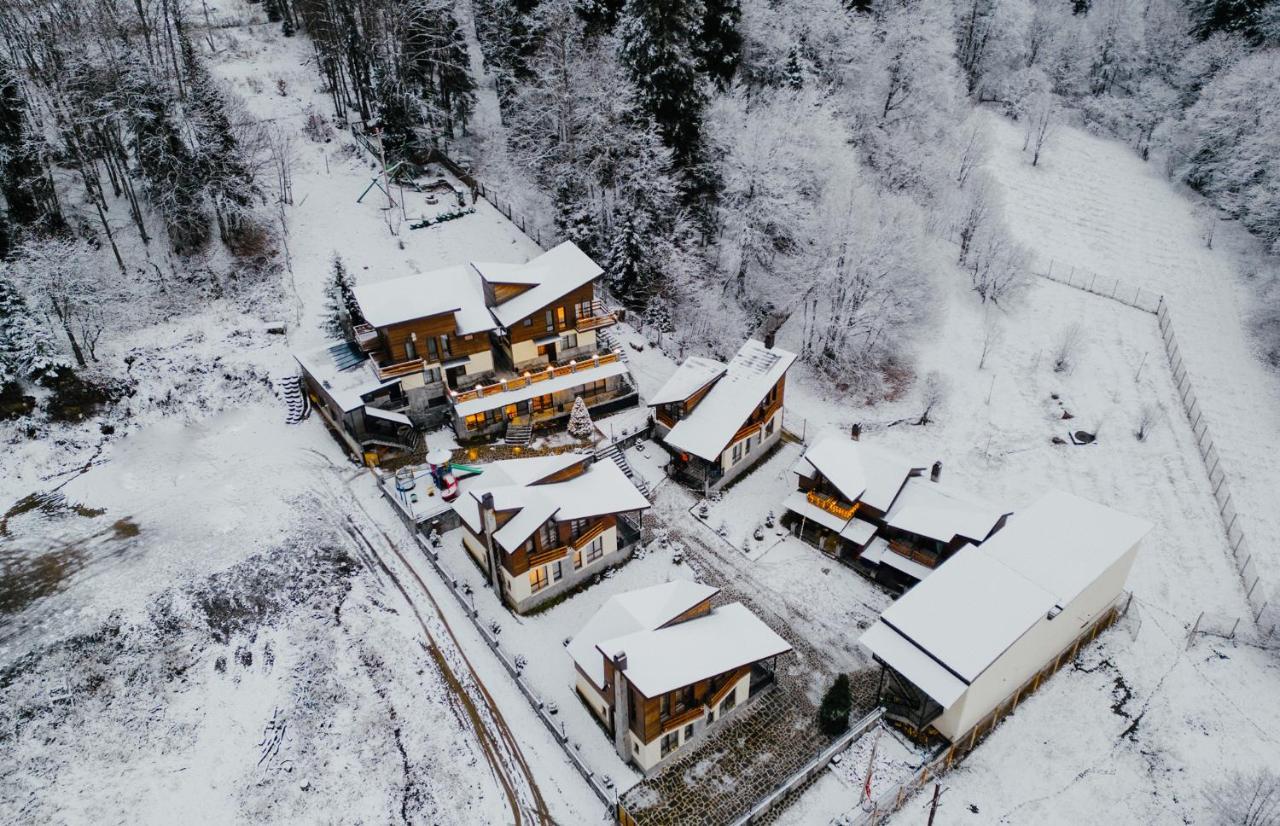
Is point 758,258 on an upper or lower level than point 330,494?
upper

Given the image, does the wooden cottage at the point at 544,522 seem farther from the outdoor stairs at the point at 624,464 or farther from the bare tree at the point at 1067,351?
the bare tree at the point at 1067,351

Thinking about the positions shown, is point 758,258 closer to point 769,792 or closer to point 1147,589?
point 1147,589

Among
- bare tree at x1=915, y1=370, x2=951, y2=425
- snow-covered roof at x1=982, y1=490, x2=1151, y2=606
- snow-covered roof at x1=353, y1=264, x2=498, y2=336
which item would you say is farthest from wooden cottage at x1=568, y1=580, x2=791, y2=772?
bare tree at x1=915, y1=370, x2=951, y2=425

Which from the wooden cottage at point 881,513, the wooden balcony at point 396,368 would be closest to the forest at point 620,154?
the wooden cottage at point 881,513

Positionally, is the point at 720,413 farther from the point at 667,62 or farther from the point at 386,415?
the point at 667,62

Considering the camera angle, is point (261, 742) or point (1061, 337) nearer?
point (261, 742)

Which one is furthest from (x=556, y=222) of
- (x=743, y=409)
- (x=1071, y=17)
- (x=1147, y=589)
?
(x=1071, y=17)
